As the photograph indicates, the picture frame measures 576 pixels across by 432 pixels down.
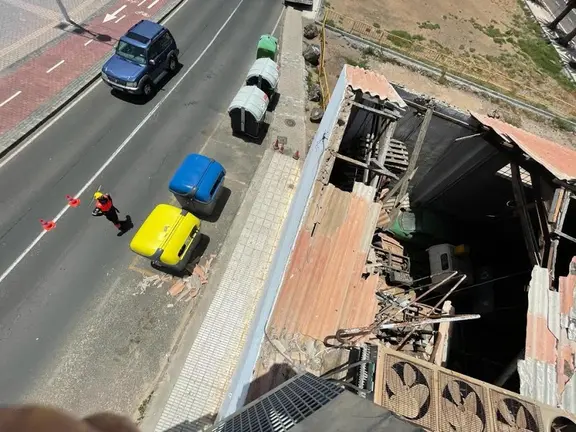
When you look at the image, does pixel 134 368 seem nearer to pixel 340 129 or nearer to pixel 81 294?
pixel 81 294

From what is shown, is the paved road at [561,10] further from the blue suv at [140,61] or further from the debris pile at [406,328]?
the debris pile at [406,328]

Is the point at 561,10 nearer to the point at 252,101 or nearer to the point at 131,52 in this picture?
the point at 252,101

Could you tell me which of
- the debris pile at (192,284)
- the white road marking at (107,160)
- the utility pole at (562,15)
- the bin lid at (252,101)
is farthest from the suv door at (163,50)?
the utility pole at (562,15)

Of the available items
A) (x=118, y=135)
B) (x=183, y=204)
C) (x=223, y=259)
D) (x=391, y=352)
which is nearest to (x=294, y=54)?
(x=118, y=135)

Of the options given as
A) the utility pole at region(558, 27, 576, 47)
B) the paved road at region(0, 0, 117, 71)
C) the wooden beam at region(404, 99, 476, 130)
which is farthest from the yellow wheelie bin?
the utility pole at region(558, 27, 576, 47)

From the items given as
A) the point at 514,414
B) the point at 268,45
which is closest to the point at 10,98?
the point at 268,45

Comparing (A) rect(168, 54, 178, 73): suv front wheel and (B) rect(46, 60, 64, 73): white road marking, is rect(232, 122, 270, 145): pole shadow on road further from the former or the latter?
(B) rect(46, 60, 64, 73): white road marking
